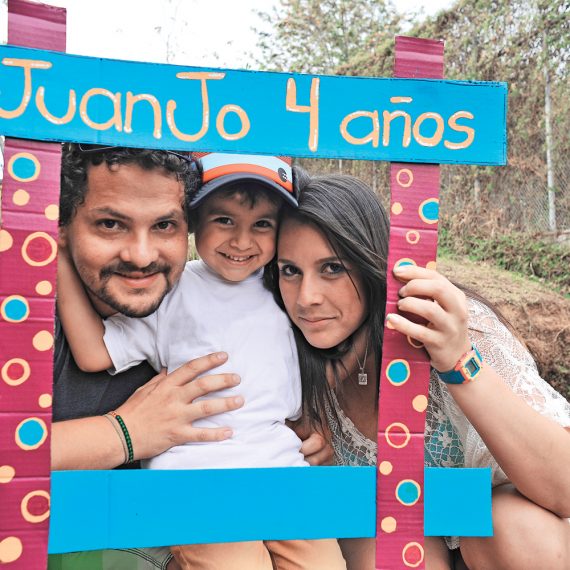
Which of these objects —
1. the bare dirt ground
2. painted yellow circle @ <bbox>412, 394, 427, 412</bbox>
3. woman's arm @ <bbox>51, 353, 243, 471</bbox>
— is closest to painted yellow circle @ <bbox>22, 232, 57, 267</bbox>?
woman's arm @ <bbox>51, 353, 243, 471</bbox>

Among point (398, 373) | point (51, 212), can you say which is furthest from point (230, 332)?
point (51, 212)

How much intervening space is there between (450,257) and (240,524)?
146 inches

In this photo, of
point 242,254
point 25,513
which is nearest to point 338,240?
point 242,254

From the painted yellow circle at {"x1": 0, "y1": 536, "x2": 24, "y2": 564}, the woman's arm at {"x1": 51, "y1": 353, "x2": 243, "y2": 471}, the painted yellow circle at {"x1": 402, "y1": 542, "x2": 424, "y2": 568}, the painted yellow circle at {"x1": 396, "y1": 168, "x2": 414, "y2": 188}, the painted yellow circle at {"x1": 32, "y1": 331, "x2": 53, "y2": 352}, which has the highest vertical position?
the painted yellow circle at {"x1": 396, "y1": 168, "x2": 414, "y2": 188}

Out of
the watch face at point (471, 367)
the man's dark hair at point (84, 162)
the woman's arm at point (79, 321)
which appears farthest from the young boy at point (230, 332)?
the watch face at point (471, 367)

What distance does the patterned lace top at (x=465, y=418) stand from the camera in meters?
1.70

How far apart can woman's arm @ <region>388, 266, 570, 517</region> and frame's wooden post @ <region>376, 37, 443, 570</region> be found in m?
0.04

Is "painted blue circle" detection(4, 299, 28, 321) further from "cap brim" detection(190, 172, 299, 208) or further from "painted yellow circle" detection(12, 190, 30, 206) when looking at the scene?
"cap brim" detection(190, 172, 299, 208)

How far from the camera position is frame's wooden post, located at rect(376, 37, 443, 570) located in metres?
1.42

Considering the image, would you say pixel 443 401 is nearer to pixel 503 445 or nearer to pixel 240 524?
pixel 503 445

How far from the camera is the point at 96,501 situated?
1380mm

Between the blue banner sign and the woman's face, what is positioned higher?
the blue banner sign

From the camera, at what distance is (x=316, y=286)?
1690 millimetres

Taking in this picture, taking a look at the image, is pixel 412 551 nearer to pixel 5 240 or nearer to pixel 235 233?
pixel 235 233
